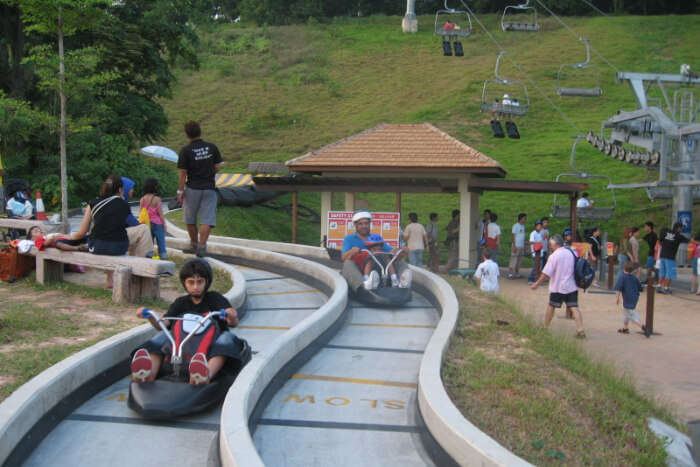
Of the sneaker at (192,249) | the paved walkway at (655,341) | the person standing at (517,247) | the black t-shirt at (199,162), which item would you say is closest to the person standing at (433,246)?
the paved walkway at (655,341)

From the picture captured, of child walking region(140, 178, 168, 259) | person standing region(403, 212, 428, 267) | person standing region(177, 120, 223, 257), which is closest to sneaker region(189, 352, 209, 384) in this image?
person standing region(177, 120, 223, 257)

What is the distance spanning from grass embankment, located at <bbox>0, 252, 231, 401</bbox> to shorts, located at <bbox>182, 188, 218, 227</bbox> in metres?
1.02

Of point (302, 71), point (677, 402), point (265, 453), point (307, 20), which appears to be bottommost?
point (677, 402)

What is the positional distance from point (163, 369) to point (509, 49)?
63839 millimetres

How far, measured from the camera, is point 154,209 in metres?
11.9

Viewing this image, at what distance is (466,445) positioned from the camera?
15.4ft

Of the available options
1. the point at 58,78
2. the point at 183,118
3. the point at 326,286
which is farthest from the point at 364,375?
the point at 183,118

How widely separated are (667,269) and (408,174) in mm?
7495

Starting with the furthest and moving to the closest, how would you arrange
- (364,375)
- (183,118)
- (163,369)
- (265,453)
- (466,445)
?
(183,118) < (364,375) < (163,369) < (265,453) < (466,445)

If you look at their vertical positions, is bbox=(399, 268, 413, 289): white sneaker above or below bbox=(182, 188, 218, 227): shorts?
below

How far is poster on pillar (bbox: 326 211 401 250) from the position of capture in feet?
57.0

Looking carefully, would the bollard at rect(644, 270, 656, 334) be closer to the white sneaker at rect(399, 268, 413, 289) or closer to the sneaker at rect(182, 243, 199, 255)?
the white sneaker at rect(399, 268, 413, 289)

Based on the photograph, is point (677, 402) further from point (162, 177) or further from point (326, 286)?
point (162, 177)

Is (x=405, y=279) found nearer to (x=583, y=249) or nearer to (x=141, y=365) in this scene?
(x=141, y=365)
